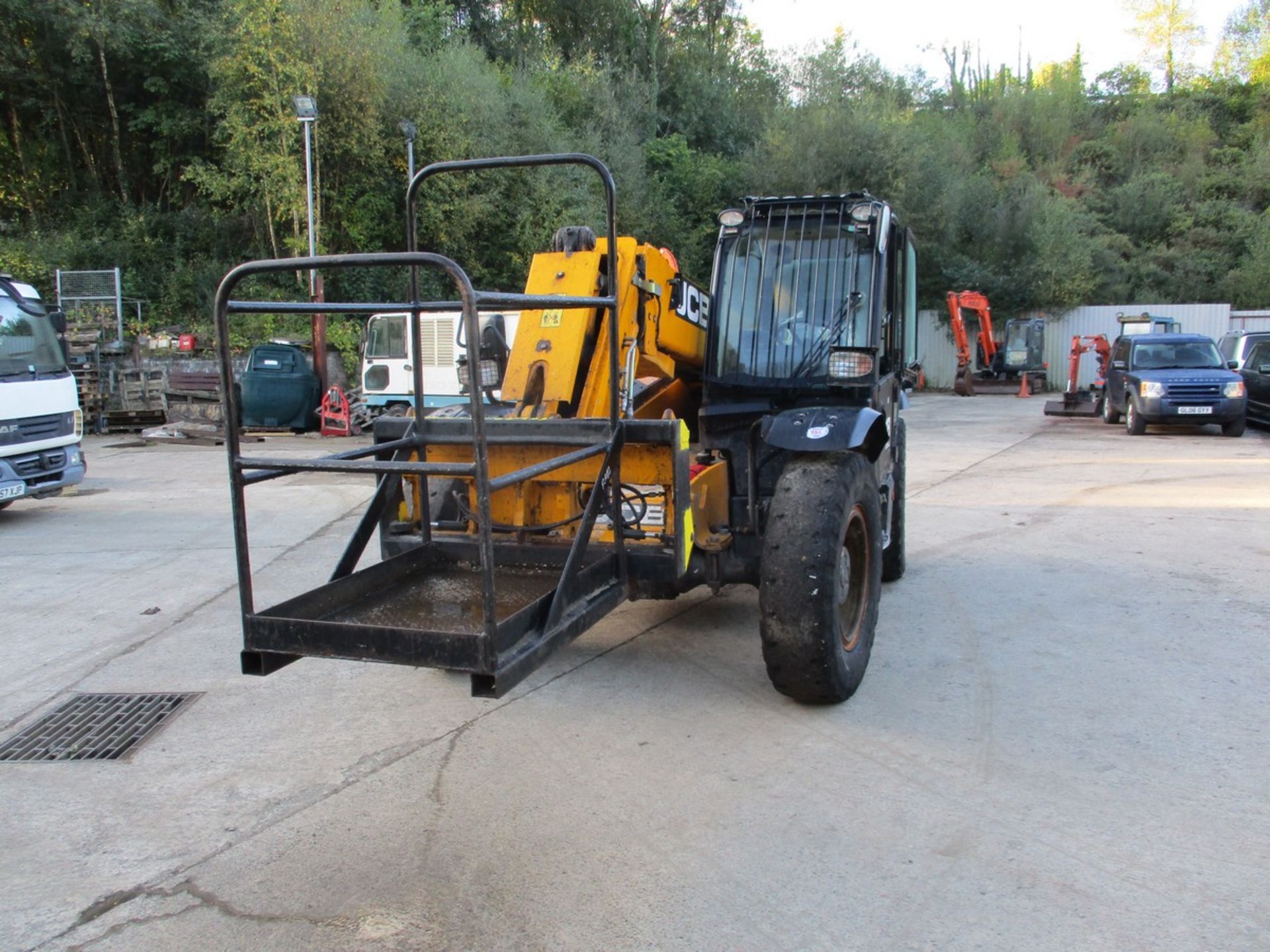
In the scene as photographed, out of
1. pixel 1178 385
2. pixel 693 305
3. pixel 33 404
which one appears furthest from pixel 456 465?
pixel 1178 385

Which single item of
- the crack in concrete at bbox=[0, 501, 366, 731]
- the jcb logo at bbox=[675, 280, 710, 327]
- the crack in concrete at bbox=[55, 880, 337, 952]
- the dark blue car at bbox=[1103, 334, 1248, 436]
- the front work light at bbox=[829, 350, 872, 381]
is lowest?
the crack in concrete at bbox=[0, 501, 366, 731]

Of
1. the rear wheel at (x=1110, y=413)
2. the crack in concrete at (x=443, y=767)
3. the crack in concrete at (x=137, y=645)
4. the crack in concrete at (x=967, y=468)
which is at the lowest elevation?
the crack in concrete at (x=137, y=645)

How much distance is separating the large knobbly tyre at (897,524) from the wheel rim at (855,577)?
165 centimetres

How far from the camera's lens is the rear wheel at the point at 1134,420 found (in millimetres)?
16922

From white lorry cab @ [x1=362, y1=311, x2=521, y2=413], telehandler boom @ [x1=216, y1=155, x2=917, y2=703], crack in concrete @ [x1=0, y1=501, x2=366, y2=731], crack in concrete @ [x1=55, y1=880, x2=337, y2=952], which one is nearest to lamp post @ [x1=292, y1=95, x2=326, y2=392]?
white lorry cab @ [x1=362, y1=311, x2=521, y2=413]

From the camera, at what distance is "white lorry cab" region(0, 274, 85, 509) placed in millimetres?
9766

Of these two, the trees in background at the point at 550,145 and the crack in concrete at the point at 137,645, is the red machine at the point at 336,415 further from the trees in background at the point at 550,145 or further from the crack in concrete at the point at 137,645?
the crack in concrete at the point at 137,645

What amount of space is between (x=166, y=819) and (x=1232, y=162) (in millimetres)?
45876

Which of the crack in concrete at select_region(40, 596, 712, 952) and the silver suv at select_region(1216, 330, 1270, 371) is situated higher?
the silver suv at select_region(1216, 330, 1270, 371)

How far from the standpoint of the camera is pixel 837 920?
309cm

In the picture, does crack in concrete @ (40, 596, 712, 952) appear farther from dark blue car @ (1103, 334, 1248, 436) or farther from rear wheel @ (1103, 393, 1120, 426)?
A: rear wheel @ (1103, 393, 1120, 426)

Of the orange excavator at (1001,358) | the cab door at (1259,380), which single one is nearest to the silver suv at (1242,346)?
the cab door at (1259,380)

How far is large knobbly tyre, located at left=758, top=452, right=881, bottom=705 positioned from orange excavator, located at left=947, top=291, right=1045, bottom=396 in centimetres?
2415

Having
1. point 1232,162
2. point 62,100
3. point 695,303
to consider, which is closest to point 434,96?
point 62,100
